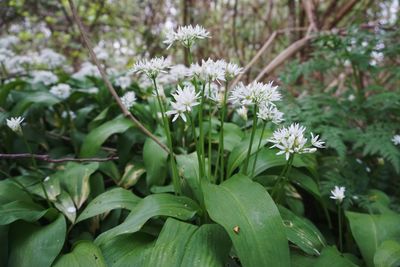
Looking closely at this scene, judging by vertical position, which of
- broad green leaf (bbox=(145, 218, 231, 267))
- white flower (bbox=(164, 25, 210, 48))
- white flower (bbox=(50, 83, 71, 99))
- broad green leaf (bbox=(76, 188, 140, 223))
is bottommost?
broad green leaf (bbox=(76, 188, 140, 223))

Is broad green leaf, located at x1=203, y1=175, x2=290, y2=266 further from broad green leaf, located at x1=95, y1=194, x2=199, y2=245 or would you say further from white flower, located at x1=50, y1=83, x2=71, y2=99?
white flower, located at x1=50, y1=83, x2=71, y2=99

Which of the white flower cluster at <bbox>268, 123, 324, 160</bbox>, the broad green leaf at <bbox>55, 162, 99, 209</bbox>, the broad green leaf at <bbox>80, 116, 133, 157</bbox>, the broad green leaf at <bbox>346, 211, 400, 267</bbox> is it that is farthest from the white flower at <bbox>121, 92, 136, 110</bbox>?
the broad green leaf at <bbox>346, 211, 400, 267</bbox>

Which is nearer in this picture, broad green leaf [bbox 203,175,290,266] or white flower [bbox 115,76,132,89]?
broad green leaf [bbox 203,175,290,266]

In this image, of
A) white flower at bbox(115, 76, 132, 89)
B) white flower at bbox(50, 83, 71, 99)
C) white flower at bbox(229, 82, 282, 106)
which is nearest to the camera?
white flower at bbox(229, 82, 282, 106)

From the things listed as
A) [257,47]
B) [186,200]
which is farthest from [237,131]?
[257,47]

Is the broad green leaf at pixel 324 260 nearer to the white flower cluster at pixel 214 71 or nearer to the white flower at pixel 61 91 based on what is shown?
the white flower cluster at pixel 214 71

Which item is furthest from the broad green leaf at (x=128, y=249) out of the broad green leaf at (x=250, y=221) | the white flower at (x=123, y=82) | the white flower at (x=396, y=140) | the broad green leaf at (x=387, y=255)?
the white flower at (x=123, y=82)

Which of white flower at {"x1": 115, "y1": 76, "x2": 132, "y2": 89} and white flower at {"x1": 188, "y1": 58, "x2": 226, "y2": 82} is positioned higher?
white flower at {"x1": 188, "y1": 58, "x2": 226, "y2": 82}
